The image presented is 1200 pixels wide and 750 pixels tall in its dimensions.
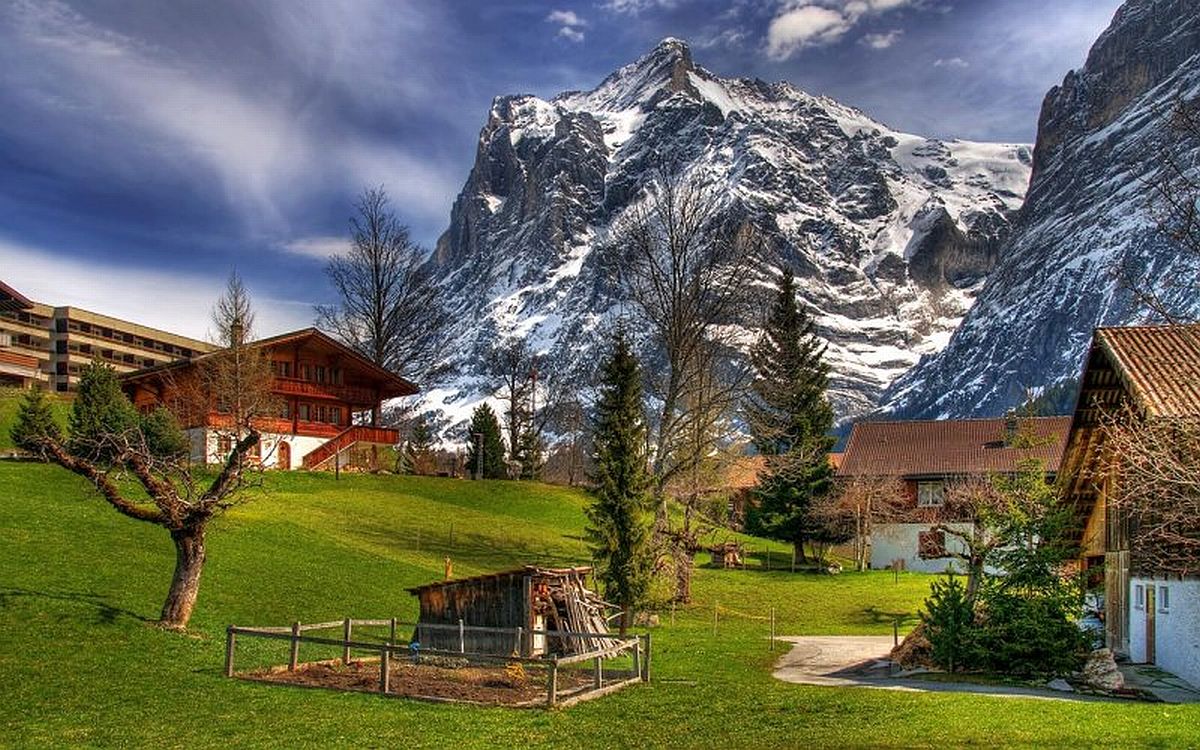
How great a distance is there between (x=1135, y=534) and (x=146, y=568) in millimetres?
26652

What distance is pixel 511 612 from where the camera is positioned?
25016 mm

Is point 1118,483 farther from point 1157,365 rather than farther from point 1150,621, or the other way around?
point 1150,621

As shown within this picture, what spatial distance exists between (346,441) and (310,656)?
3951 cm

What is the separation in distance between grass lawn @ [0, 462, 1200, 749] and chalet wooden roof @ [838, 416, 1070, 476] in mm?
21794

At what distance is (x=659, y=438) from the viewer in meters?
40.8

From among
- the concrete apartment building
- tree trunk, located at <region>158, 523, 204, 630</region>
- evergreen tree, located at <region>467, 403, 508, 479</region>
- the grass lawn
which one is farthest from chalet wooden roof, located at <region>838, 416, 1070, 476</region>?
the concrete apartment building

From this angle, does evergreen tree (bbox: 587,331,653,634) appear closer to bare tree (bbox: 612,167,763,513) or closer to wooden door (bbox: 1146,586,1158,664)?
bare tree (bbox: 612,167,763,513)

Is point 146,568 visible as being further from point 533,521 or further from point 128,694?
point 533,521

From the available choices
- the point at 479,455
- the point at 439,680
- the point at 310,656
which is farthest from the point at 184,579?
the point at 479,455

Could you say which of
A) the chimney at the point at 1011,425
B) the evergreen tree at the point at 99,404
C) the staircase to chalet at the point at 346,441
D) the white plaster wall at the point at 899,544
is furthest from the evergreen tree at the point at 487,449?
the chimney at the point at 1011,425

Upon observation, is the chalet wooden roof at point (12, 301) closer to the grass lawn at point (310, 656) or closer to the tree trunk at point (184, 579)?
the grass lawn at point (310, 656)

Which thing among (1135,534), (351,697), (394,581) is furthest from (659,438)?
(351,697)

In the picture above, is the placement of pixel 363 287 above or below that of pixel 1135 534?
above

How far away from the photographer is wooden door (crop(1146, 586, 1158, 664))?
23.9 m
